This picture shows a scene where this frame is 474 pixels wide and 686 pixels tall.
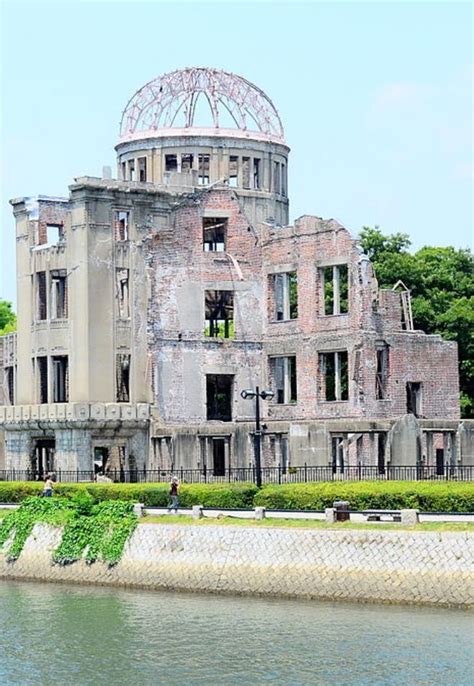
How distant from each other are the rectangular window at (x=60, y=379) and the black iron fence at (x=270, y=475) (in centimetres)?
310

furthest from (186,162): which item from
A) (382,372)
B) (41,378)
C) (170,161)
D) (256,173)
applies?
(382,372)

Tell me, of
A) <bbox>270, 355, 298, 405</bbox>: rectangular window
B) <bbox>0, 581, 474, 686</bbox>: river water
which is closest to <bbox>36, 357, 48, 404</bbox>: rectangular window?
<bbox>270, 355, 298, 405</bbox>: rectangular window

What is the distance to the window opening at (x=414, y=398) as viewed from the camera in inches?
2368

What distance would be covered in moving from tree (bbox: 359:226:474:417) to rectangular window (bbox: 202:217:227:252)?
8079mm

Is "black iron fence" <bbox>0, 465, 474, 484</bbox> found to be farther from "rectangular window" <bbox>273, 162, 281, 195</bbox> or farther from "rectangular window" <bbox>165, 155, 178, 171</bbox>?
"rectangular window" <bbox>273, 162, 281, 195</bbox>

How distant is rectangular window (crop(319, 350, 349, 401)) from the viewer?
5944 cm

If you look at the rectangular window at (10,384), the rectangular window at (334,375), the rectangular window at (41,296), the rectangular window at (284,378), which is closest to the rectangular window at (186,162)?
the rectangular window at (10,384)

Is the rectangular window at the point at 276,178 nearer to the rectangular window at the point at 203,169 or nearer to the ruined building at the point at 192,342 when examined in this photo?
the rectangular window at the point at 203,169

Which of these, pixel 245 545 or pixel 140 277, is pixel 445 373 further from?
pixel 245 545

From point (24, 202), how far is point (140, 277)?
Result: 6.20 metres

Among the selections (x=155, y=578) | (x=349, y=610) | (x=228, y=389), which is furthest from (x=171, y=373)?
(x=349, y=610)

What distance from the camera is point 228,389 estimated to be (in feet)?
209

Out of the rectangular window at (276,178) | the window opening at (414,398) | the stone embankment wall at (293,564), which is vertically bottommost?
the stone embankment wall at (293,564)

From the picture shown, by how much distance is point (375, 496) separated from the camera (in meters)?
42.1
